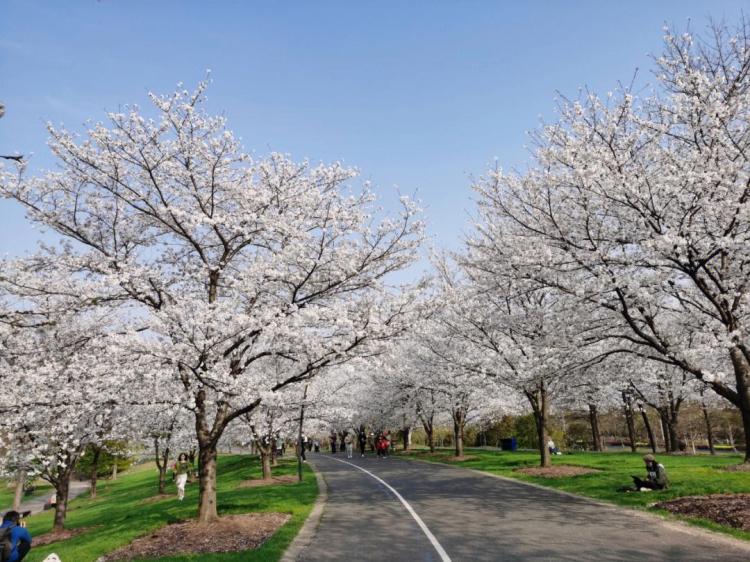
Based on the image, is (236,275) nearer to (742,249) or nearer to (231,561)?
(231,561)

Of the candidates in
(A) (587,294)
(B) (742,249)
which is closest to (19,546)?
(A) (587,294)

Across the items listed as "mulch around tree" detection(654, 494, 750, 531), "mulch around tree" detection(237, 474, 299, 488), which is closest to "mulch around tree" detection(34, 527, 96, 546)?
"mulch around tree" detection(237, 474, 299, 488)

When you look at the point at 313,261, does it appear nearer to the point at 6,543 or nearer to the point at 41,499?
the point at 6,543

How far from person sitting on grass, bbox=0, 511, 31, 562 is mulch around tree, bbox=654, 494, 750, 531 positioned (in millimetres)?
11798

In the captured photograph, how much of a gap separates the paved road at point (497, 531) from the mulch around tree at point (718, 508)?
87 cm

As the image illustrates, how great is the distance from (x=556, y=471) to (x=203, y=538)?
42.5 ft

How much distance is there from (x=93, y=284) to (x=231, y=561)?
626cm

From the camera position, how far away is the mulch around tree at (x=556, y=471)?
58.1ft

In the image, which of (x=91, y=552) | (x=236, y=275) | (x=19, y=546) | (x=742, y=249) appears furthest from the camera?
(x=236, y=275)

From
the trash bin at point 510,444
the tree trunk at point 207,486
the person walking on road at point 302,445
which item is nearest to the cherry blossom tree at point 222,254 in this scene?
the tree trunk at point 207,486

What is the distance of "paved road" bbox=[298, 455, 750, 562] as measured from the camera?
26.2ft

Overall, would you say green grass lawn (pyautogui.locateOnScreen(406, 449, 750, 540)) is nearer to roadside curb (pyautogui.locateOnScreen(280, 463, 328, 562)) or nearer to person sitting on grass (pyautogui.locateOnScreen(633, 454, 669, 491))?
person sitting on grass (pyautogui.locateOnScreen(633, 454, 669, 491))

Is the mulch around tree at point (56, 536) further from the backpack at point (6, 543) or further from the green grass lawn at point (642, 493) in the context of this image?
the green grass lawn at point (642, 493)

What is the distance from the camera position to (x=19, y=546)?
788 centimetres
